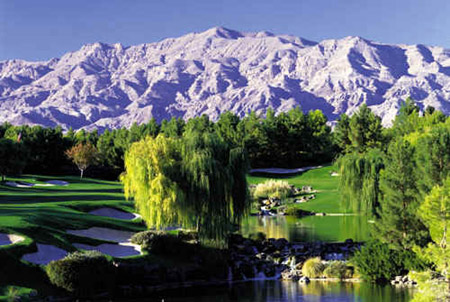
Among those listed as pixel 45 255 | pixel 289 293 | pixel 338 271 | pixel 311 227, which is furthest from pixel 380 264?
pixel 311 227

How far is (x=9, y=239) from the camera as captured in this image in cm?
3394

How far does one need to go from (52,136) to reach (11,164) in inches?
1877

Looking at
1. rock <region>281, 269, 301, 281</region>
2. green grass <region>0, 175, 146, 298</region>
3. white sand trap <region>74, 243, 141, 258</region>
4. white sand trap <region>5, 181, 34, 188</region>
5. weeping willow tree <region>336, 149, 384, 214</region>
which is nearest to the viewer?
green grass <region>0, 175, 146, 298</region>

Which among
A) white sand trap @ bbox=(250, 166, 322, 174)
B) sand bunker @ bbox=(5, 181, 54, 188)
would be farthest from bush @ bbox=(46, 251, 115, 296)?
white sand trap @ bbox=(250, 166, 322, 174)

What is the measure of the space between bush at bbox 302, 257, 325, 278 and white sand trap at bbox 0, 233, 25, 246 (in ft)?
58.5

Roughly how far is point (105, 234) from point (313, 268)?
574 inches

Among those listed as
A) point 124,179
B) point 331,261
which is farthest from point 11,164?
point 331,261

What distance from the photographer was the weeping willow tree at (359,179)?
64250 millimetres

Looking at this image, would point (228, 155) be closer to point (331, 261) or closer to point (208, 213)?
point (208, 213)

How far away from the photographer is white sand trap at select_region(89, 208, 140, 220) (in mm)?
50875

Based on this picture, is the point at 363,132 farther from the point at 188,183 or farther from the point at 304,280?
the point at 188,183

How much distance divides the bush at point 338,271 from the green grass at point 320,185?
37094 millimetres

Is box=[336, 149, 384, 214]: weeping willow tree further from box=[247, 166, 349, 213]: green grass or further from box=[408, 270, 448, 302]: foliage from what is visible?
box=[408, 270, 448, 302]: foliage

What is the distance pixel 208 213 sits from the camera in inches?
1517
